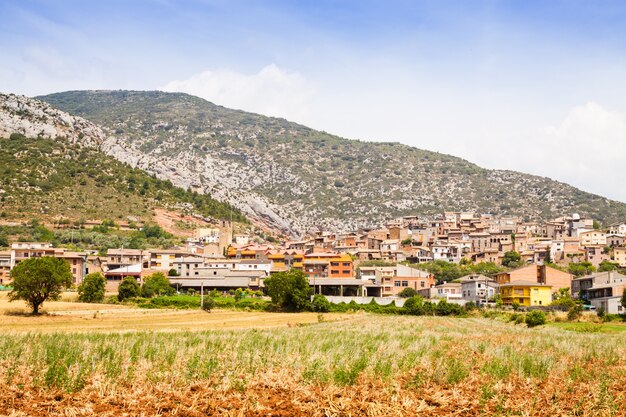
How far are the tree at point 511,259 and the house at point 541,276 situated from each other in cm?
2647

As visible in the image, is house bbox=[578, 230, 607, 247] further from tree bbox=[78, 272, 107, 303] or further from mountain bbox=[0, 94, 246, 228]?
tree bbox=[78, 272, 107, 303]

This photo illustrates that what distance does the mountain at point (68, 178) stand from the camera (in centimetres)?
13875

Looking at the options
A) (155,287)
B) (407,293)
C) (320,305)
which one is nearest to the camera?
(320,305)

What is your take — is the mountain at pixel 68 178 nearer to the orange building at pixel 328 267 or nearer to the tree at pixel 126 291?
the orange building at pixel 328 267

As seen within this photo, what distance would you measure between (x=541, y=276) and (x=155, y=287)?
214 ft

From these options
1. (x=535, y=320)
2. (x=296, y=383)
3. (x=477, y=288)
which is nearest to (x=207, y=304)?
(x=535, y=320)

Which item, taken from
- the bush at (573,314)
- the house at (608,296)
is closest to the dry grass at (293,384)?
the bush at (573,314)

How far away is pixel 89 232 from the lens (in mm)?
129500

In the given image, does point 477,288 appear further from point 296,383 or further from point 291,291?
point 296,383

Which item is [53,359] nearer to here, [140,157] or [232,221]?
[232,221]

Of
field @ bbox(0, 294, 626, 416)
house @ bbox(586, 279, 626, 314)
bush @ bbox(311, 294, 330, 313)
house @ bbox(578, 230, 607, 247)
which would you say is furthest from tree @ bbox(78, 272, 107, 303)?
house @ bbox(578, 230, 607, 247)

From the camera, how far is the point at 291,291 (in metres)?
76.5

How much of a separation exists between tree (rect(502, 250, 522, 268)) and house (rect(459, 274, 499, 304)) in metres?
32.8

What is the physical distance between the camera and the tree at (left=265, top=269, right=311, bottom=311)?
76.8m
